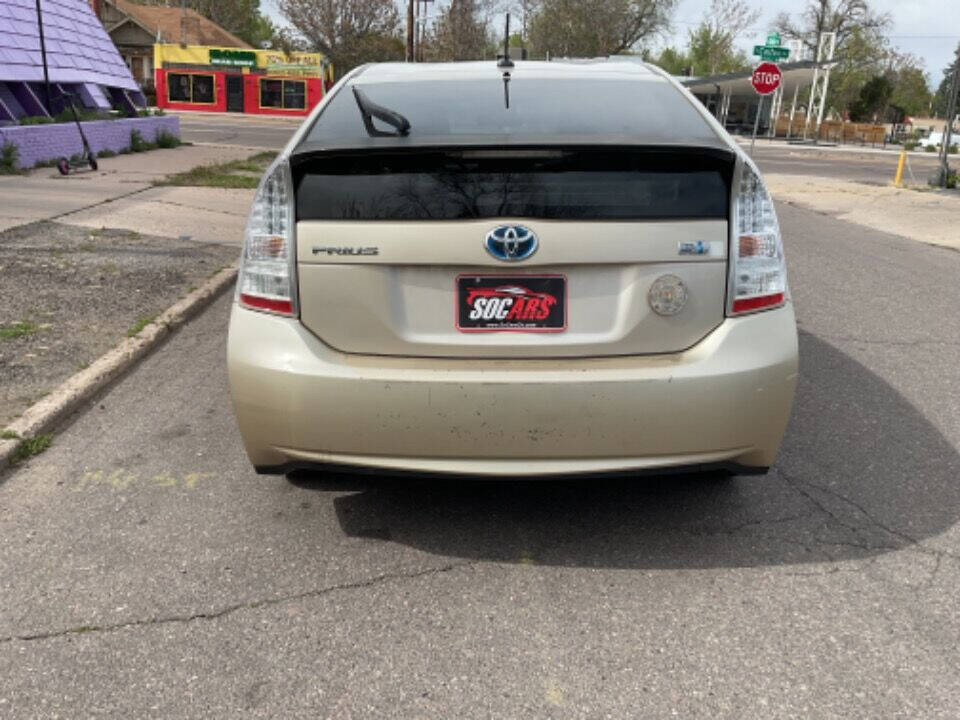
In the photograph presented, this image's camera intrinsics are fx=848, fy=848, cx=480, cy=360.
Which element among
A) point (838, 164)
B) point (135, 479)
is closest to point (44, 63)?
point (135, 479)

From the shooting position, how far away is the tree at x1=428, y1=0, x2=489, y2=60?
4941cm

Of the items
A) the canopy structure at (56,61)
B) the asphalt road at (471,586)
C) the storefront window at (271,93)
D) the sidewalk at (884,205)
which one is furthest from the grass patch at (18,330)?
the storefront window at (271,93)

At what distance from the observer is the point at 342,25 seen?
57.6 metres

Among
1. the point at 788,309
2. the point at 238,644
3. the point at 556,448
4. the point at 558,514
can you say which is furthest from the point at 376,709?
the point at 788,309

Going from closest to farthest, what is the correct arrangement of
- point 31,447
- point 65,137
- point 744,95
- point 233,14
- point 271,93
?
point 31,447
point 65,137
point 271,93
point 744,95
point 233,14

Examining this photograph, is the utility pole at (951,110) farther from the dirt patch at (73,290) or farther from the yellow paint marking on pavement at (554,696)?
the yellow paint marking on pavement at (554,696)

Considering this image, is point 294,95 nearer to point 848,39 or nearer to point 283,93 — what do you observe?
point 283,93

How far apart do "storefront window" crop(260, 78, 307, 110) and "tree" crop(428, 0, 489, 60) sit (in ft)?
28.8

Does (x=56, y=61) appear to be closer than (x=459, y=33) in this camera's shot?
Yes

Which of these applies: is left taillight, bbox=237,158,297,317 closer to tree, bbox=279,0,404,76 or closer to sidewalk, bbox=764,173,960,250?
sidewalk, bbox=764,173,960,250

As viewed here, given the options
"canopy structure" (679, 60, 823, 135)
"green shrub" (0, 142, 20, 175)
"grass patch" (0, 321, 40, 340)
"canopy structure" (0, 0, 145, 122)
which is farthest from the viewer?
"canopy structure" (679, 60, 823, 135)

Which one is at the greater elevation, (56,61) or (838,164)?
(56,61)

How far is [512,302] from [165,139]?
19.7 meters

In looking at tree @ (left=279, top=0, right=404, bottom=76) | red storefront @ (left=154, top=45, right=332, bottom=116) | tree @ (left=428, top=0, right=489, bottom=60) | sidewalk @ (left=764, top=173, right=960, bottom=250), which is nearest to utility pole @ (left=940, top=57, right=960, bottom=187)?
sidewalk @ (left=764, top=173, right=960, bottom=250)
